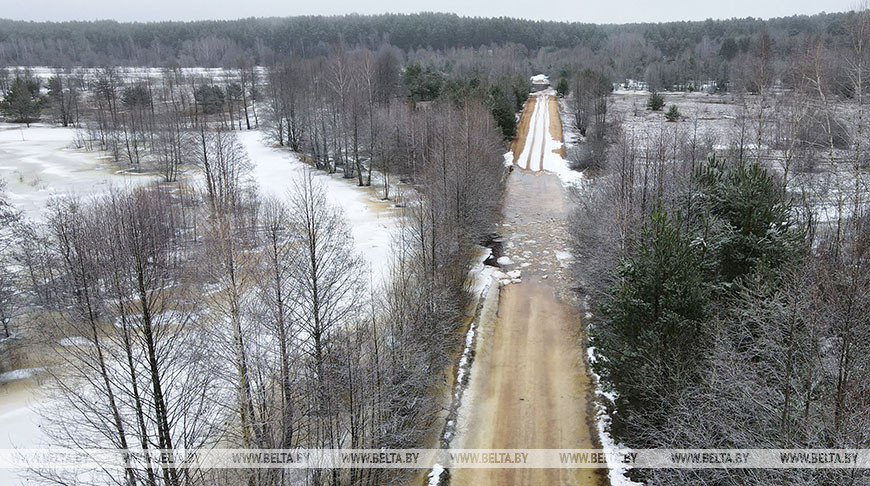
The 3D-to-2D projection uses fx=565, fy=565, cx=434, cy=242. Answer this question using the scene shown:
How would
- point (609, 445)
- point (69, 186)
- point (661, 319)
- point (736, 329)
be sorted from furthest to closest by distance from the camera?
point (69, 186) < point (609, 445) < point (736, 329) < point (661, 319)

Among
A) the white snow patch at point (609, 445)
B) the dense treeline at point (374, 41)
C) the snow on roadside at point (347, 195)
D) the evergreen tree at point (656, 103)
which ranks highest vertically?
the dense treeline at point (374, 41)

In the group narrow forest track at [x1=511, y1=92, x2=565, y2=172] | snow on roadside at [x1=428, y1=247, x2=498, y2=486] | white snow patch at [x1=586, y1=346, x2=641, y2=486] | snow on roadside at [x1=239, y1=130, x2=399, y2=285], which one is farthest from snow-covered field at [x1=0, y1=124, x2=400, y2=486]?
narrow forest track at [x1=511, y1=92, x2=565, y2=172]

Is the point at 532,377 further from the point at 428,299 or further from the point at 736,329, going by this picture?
the point at 736,329

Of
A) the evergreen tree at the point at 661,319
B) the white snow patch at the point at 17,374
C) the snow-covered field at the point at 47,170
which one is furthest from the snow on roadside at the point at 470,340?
the snow-covered field at the point at 47,170

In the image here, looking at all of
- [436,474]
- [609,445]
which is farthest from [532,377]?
[436,474]

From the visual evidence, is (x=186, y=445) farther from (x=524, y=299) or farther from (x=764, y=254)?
(x=524, y=299)

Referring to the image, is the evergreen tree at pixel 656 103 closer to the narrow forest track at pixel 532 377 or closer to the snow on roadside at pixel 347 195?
the snow on roadside at pixel 347 195
